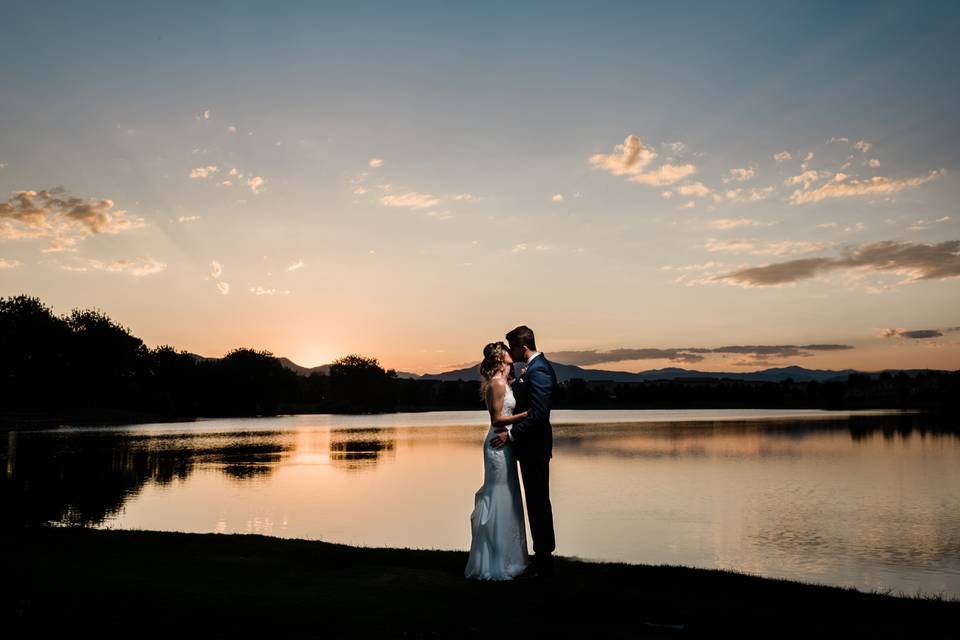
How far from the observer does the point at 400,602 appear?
10234 mm

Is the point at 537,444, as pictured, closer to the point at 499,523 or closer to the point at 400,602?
the point at 499,523

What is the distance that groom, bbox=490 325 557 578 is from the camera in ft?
39.5

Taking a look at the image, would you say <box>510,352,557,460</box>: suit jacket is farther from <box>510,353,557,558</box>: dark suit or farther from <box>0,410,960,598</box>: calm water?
<box>0,410,960,598</box>: calm water

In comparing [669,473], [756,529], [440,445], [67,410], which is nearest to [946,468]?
[669,473]

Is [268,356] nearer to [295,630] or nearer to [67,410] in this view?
[67,410]

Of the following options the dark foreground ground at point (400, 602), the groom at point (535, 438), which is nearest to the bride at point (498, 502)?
the groom at point (535, 438)

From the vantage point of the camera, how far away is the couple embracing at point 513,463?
39.5 feet

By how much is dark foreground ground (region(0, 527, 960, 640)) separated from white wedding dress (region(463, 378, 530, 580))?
400 millimetres

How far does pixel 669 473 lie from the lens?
4309cm

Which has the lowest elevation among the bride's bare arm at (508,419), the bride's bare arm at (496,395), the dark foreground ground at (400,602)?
the dark foreground ground at (400,602)

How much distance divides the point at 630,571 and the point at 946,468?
4193 cm

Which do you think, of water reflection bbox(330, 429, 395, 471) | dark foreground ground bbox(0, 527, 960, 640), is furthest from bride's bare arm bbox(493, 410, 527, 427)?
water reflection bbox(330, 429, 395, 471)

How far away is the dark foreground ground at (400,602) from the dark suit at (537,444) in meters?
0.82

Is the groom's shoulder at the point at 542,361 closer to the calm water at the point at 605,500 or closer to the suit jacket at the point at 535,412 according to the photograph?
the suit jacket at the point at 535,412
